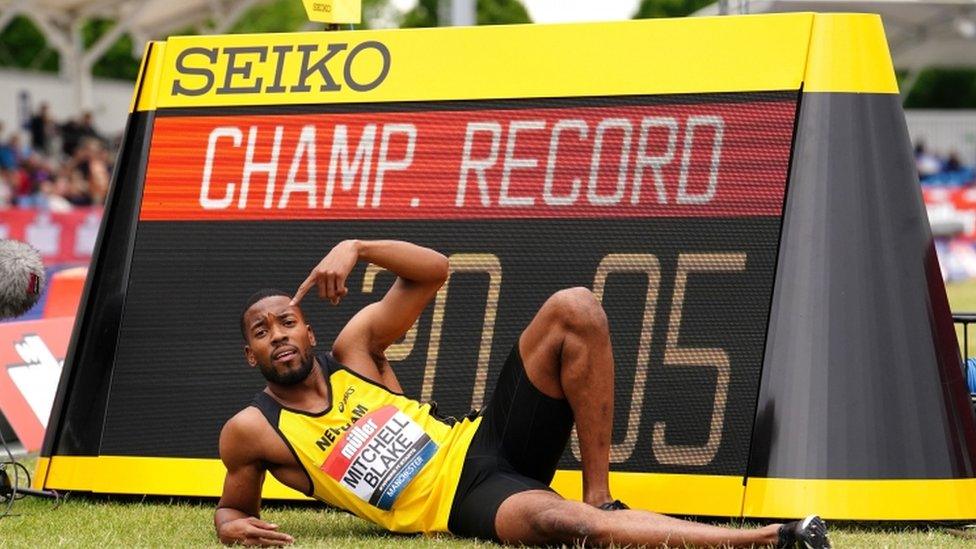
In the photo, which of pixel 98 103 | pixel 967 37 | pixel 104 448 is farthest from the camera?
pixel 98 103

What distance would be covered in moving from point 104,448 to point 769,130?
300 cm

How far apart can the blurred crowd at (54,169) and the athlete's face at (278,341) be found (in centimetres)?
1637

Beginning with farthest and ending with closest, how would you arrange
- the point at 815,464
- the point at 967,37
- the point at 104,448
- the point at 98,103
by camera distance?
the point at 98,103 → the point at 967,37 → the point at 104,448 → the point at 815,464

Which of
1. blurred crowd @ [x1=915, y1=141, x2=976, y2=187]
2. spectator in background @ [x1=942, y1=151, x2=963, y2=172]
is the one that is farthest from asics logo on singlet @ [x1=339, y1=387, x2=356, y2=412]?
spectator in background @ [x1=942, y1=151, x2=963, y2=172]

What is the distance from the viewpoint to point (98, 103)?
3794cm

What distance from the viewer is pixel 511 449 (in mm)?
5797

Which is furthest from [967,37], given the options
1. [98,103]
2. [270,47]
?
[270,47]

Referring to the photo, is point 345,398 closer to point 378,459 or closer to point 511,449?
point 378,459

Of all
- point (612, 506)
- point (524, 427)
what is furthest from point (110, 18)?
point (612, 506)

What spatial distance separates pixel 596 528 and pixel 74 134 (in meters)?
23.5

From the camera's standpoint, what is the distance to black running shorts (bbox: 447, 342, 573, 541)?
5.70 metres

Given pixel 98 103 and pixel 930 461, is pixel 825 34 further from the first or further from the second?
pixel 98 103

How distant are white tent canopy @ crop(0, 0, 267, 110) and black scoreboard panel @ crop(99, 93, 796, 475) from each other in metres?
21.4

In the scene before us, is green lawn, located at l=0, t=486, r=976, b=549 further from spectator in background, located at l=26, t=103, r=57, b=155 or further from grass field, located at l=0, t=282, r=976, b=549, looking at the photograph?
spectator in background, located at l=26, t=103, r=57, b=155
